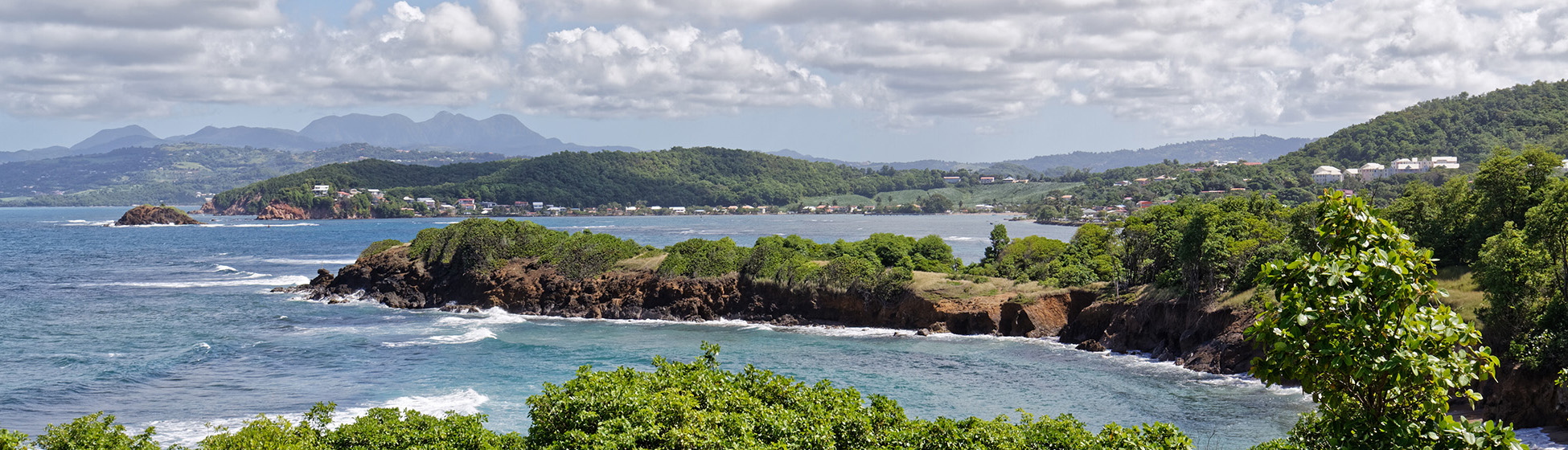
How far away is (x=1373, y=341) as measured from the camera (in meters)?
8.34

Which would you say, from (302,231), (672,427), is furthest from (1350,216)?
(302,231)

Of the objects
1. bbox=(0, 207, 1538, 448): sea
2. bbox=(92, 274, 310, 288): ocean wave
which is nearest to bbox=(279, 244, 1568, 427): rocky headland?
bbox=(0, 207, 1538, 448): sea

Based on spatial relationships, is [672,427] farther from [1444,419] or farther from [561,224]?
[561,224]

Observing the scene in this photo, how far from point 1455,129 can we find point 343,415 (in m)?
179

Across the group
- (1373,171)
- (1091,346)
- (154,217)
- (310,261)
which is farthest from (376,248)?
(1373,171)

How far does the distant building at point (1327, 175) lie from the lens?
493ft

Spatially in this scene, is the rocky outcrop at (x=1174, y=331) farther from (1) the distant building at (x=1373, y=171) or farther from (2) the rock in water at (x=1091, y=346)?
(1) the distant building at (x=1373, y=171)

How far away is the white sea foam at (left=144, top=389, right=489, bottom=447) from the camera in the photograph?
2809 cm

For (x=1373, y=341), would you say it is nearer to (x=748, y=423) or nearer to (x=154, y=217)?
(x=748, y=423)

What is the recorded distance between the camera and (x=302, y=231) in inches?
5940

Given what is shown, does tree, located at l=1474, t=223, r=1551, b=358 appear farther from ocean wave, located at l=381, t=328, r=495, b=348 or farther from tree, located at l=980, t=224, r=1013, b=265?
ocean wave, located at l=381, t=328, r=495, b=348

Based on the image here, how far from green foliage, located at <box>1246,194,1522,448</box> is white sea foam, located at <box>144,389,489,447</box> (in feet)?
74.4

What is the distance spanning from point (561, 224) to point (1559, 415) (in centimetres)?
15452

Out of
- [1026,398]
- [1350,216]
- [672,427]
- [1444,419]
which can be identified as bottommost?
[1026,398]
